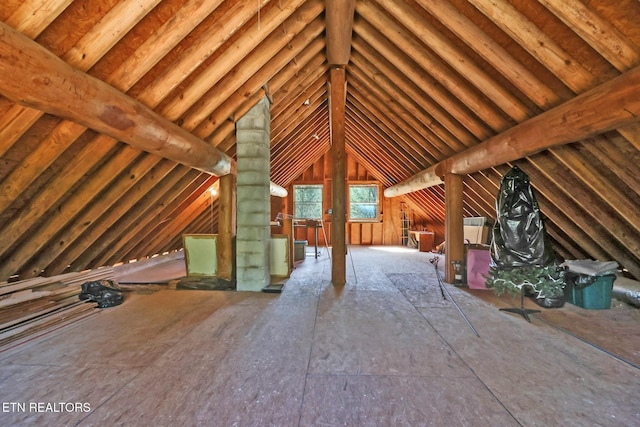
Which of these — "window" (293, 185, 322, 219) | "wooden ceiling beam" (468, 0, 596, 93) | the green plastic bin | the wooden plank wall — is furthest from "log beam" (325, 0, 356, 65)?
"window" (293, 185, 322, 219)

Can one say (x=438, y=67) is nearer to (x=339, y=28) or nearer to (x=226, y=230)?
(x=339, y=28)

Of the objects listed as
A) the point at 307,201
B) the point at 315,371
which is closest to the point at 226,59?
the point at 315,371

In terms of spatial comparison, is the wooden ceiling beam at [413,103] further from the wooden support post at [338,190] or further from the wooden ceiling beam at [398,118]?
the wooden support post at [338,190]

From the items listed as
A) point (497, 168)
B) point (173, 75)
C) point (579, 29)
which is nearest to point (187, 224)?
point (173, 75)

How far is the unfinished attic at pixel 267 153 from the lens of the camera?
A: 164 centimetres

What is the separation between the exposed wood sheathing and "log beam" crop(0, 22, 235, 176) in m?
0.15

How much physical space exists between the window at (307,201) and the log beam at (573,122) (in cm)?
748

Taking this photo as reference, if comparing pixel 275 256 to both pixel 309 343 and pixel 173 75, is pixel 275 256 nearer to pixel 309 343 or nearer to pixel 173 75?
pixel 309 343

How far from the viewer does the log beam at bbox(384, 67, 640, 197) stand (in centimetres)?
181

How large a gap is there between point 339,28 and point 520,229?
3.22 m

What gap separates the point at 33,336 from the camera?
7.70 feet

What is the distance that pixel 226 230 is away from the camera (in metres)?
4.25

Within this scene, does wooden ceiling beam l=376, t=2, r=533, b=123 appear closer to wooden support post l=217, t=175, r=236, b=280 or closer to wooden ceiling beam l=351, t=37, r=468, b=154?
wooden ceiling beam l=351, t=37, r=468, b=154

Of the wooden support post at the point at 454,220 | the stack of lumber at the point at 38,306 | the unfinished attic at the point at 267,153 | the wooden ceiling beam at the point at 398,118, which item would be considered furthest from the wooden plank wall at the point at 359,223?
the stack of lumber at the point at 38,306
